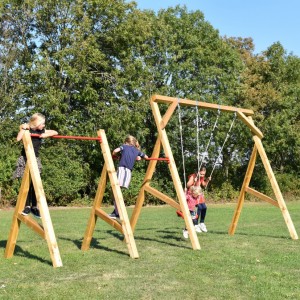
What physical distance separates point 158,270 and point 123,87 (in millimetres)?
22308

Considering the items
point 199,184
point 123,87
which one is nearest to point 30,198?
point 199,184

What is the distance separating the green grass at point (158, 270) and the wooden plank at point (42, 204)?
211mm

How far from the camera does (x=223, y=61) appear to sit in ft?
108

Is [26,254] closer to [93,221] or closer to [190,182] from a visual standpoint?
[93,221]

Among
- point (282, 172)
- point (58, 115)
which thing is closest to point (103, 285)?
point (58, 115)

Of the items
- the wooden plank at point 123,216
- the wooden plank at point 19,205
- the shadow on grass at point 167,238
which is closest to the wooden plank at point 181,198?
the shadow on grass at point 167,238

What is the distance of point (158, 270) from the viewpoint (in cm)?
652

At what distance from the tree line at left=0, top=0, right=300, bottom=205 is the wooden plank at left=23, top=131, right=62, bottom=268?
688 inches

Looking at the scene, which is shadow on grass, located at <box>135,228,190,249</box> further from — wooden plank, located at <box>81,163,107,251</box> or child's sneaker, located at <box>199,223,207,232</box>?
wooden plank, located at <box>81,163,107,251</box>

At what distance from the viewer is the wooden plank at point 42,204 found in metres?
6.75

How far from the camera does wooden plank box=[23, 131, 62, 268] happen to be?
6.75 metres

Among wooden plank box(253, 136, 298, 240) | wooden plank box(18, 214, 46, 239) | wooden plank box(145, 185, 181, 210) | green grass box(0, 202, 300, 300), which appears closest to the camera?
green grass box(0, 202, 300, 300)

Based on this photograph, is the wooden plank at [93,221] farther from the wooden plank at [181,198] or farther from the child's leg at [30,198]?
the wooden plank at [181,198]

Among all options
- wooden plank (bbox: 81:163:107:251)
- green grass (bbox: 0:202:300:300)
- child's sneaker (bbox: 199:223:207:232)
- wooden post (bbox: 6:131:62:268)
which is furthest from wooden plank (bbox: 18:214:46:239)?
child's sneaker (bbox: 199:223:207:232)
